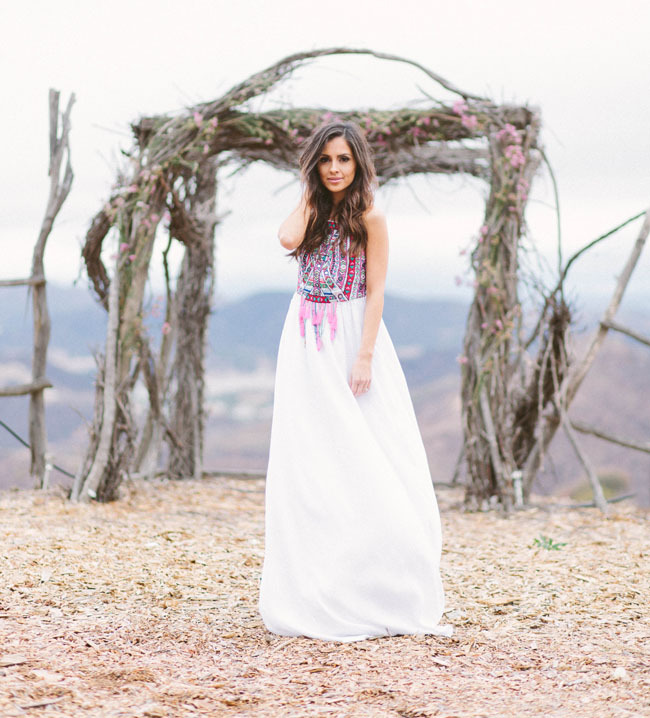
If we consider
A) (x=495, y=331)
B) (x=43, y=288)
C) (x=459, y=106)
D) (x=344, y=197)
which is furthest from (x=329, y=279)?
(x=43, y=288)

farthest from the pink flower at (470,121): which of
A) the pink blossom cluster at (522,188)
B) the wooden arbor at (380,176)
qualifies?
the pink blossom cluster at (522,188)

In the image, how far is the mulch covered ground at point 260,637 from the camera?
7.37 ft

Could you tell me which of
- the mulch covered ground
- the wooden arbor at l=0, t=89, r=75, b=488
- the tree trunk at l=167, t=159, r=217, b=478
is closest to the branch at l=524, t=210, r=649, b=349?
the mulch covered ground

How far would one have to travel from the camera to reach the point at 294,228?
273 centimetres

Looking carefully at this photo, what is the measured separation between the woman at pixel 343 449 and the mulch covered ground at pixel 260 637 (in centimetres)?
15

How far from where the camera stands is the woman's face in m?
2.74

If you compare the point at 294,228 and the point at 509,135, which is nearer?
the point at 294,228

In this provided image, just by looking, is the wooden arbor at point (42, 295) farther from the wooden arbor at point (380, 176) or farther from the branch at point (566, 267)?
the branch at point (566, 267)

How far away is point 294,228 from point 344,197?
225mm

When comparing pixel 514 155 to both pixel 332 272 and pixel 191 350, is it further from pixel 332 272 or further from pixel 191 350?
pixel 191 350

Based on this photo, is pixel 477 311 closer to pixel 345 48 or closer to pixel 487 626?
pixel 345 48

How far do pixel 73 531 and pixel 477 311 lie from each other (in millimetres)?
2912

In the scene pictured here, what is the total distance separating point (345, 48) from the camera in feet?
16.9

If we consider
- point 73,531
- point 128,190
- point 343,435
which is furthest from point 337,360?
point 128,190
